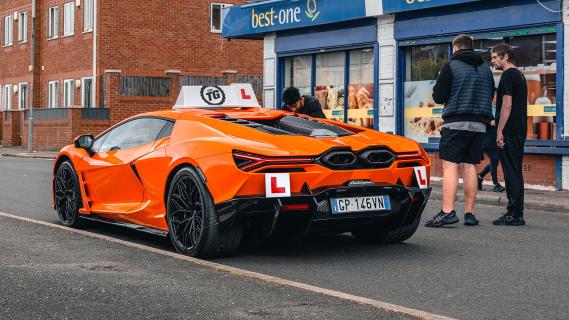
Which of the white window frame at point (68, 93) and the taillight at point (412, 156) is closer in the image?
the taillight at point (412, 156)

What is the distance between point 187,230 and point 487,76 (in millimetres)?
3833

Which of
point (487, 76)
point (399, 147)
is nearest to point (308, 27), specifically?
point (487, 76)

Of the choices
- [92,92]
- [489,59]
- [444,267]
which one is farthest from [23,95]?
[444,267]

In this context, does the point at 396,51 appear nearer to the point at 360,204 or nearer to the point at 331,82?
the point at 331,82

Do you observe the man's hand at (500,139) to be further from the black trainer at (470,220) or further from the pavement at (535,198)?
the pavement at (535,198)

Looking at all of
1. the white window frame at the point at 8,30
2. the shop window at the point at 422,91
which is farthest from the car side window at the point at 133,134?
the white window frame at the point at 8,30

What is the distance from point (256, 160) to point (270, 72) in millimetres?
16302

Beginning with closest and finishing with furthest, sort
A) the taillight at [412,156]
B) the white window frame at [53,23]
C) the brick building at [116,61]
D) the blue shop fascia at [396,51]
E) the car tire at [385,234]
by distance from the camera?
the taillight at [412,156]
the car tire at [385,234]
the blue shop fascia at [396,51]
the brick building at [116,61]
the white window frame at [53,23]

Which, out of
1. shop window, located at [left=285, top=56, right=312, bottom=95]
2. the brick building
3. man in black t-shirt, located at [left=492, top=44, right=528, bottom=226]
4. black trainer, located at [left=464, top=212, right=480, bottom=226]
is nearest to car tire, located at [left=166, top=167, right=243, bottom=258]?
black trainer, located at [left=464, top=212, right=480, bottom=226]

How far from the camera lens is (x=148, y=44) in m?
37.8

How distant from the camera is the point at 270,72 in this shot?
23578 mm

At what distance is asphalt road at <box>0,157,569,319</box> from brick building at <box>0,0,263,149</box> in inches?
1003

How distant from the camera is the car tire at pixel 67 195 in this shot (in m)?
9.74

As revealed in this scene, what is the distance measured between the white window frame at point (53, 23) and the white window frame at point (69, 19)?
91cm
